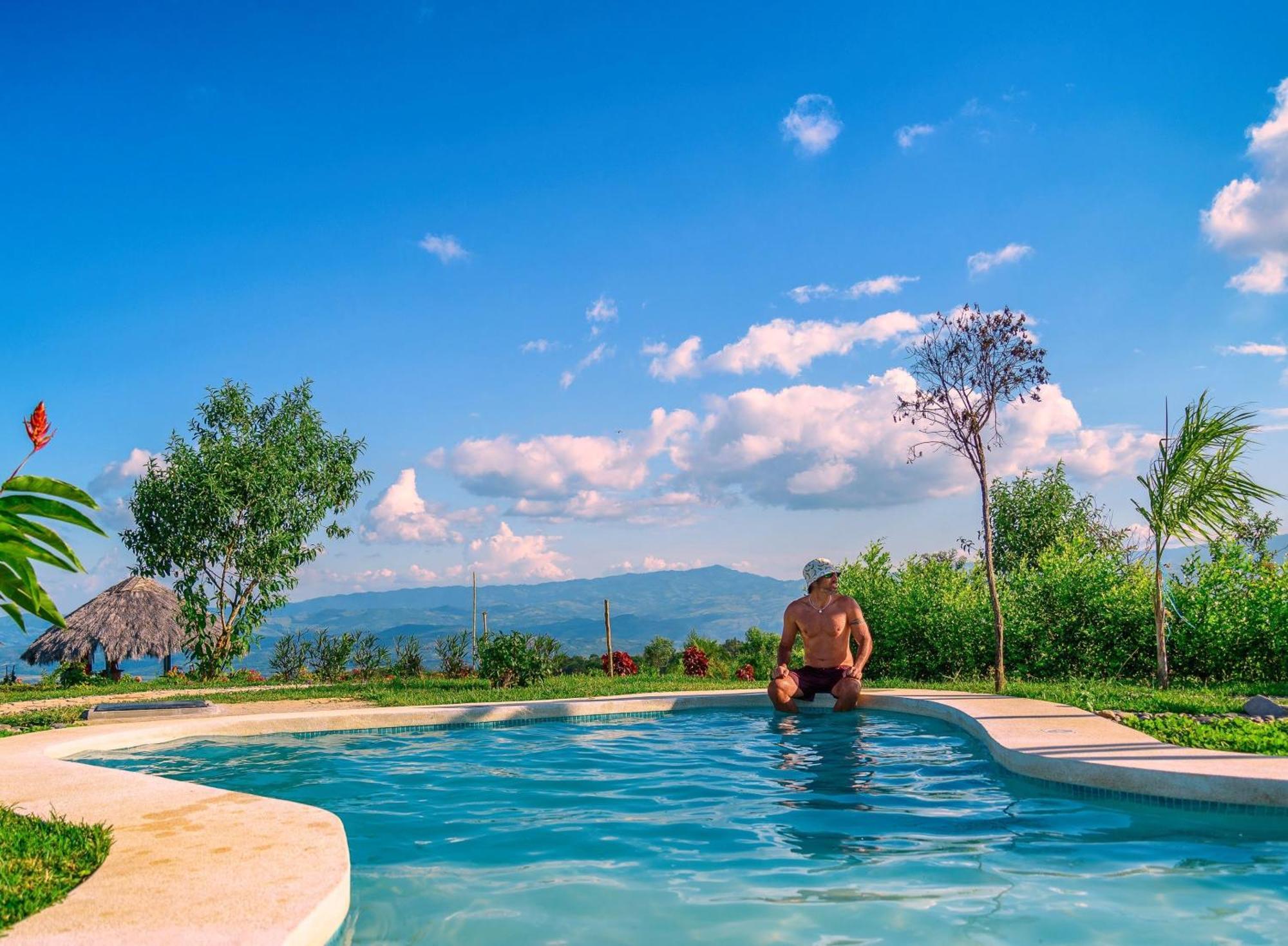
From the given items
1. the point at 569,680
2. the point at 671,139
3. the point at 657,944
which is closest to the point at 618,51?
the point at 671,139

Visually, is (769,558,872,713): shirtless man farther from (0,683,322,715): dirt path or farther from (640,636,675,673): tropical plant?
(640,636,675,673): tropical plant

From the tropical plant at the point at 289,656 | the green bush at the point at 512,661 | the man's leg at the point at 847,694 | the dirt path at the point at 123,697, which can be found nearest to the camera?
the man's leg at the point at 847,694

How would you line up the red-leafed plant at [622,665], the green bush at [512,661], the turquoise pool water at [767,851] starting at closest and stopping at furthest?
the turquoise pool water at [767,851] < the green bush at [512,661] < the red-leafed plant at [622,665]

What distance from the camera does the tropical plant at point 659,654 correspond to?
21.8 meters

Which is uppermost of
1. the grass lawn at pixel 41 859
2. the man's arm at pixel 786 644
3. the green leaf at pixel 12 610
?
the green leaf at pixel 12 610

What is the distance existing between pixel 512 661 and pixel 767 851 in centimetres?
849

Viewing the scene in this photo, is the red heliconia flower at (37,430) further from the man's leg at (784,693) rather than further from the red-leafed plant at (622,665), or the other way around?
the red-leafed plant at (622,665)

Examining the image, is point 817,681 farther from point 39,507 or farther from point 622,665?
point 39,507

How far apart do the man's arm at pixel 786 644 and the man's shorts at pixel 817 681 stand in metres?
0.19

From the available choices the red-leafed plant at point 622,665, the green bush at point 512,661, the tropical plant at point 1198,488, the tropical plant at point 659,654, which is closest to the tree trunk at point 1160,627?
the tropical plant at point 1198,488

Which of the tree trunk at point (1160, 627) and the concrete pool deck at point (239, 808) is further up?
the tree trunk at point (1160, 627)

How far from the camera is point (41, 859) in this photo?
345 cm

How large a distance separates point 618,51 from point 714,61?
149cm

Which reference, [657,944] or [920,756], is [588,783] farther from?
[657,944]
